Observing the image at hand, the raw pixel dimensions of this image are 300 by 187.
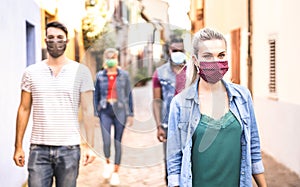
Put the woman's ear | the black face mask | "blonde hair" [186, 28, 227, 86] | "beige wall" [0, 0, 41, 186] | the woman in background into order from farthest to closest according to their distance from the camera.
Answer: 1. the woman in background
2. "beige wall" [0, 0, 41, 186]
3. the black face mask
4. the woman's ear
5. "blonde hair" [186, 28, 227, 86]

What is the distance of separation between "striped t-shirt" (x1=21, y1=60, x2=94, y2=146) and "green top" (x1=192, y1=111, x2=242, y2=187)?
1.18 m

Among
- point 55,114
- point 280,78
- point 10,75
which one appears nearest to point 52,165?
point 55,114

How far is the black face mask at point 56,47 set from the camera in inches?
157

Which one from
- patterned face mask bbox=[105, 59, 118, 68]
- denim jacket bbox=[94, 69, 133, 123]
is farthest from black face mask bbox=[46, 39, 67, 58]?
patterned face mask bbox=[105, 59, 118, 68]

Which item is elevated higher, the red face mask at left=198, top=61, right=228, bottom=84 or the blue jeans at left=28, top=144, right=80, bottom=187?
the red face mask at left=198, top=61, right=228, bottom=84

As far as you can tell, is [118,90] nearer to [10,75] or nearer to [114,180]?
[114,180]

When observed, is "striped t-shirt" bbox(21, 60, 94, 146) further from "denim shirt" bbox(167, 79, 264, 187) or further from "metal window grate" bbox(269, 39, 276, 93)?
"metal window grate" bbox(269, 39, 276, 93)

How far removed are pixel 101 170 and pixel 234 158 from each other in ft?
18.1

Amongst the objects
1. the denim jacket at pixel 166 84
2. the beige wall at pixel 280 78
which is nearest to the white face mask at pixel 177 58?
the denim jacket at pixel 166 84

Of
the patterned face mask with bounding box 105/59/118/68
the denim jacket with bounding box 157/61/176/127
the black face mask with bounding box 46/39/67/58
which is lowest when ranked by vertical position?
the denim jacket with bounding box 157/61/176/127

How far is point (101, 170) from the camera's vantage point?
8.30 m

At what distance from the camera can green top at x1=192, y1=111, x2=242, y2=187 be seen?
293 cm

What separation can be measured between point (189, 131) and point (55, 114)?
1203mm

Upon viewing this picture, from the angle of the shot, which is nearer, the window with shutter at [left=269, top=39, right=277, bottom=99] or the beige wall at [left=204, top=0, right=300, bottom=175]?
the beige wall at [left=204, top=0, right=300, bottom=175]
